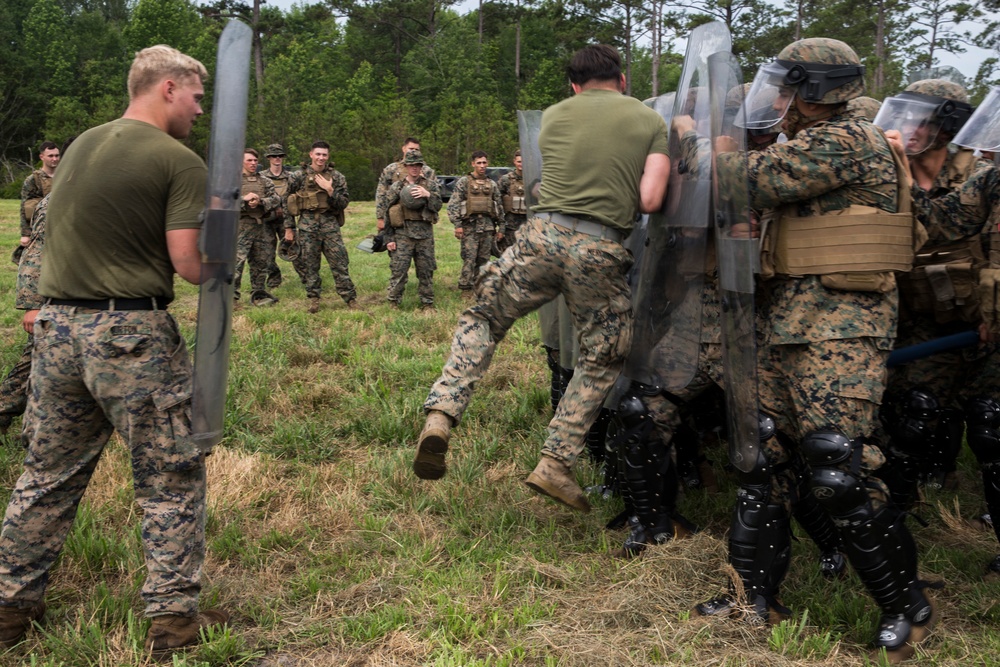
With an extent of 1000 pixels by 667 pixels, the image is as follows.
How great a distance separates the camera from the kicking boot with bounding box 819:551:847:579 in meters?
3.75

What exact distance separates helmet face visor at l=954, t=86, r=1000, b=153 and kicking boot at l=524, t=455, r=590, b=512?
6.82 feet

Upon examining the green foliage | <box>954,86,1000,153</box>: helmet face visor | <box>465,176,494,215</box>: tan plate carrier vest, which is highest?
the green foliage

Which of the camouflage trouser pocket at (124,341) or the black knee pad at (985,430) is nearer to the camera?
the camouflage trouser pocket at (124,341)

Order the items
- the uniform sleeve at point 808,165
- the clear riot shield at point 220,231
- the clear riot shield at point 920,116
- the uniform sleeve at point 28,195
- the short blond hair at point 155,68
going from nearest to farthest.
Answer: the clear riot shield at point 220,231
the short blond hair at point 155,68
the uniform sleeve at point 808,165
the clear riot shield at point 920,116
the uniform sleeve at point 28,195

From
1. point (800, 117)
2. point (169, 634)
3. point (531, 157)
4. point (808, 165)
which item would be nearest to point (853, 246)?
Result: point (808, 165)

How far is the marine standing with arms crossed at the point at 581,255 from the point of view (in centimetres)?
375

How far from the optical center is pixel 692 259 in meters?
3.81

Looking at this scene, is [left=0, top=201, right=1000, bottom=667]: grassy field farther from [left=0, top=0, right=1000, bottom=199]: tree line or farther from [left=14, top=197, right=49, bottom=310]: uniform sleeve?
[left=0, top=0, right=1000, bottom=199]: tree line

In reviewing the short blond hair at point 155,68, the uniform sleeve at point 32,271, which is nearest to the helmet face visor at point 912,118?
the short blond hair at point 155,68

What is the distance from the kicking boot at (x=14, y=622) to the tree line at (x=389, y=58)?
20974 mm

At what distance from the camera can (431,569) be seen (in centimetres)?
369

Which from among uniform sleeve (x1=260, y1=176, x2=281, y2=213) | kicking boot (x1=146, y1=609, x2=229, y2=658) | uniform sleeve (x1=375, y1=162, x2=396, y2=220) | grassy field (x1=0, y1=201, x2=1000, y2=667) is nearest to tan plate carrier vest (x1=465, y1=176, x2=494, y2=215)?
uniform sleeve (x1=375, y1=162, x2=396, y2=220)

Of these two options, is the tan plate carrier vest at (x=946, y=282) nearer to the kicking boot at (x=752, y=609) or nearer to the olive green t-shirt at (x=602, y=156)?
the olive green t-shirt at (x=602, y=156)

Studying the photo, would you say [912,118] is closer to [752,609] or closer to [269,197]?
[752,609]
